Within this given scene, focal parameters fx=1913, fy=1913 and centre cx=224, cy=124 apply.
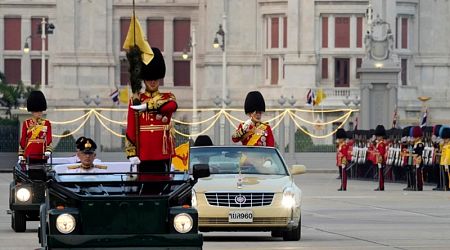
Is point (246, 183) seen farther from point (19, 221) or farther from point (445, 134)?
point (445, 134)

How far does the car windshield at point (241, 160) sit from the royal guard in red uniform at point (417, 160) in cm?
2138

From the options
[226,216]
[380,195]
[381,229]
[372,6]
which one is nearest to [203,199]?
[226,216]

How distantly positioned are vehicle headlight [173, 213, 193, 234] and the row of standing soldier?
100 feet

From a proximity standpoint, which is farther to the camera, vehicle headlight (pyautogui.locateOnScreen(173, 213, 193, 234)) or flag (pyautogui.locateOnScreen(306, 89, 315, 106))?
flag (pyautogui.locateOnScreen(306, 89, 315, 106))

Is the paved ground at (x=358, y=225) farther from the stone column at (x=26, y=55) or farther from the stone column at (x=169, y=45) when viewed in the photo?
the stone column at (x=169, y=45)

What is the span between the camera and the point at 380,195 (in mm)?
47000

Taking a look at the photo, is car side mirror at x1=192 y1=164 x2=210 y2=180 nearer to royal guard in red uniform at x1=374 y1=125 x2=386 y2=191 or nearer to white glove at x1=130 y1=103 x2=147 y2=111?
white glove at x1=130 y1=103 x2=147 y2=111

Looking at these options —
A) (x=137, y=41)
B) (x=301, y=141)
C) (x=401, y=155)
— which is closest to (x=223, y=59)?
(x=301, y=141)

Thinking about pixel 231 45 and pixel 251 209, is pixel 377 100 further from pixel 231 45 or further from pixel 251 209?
pixel 251 209

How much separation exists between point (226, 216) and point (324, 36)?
76.4 m

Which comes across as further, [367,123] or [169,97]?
[367,123]

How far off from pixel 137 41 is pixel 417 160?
28849 mm

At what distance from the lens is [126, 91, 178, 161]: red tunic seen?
23.6 m

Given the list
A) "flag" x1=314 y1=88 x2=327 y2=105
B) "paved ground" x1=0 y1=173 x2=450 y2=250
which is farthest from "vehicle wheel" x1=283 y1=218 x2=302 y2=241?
"flag" x1=314 y1=88 x2=327 y2=105
